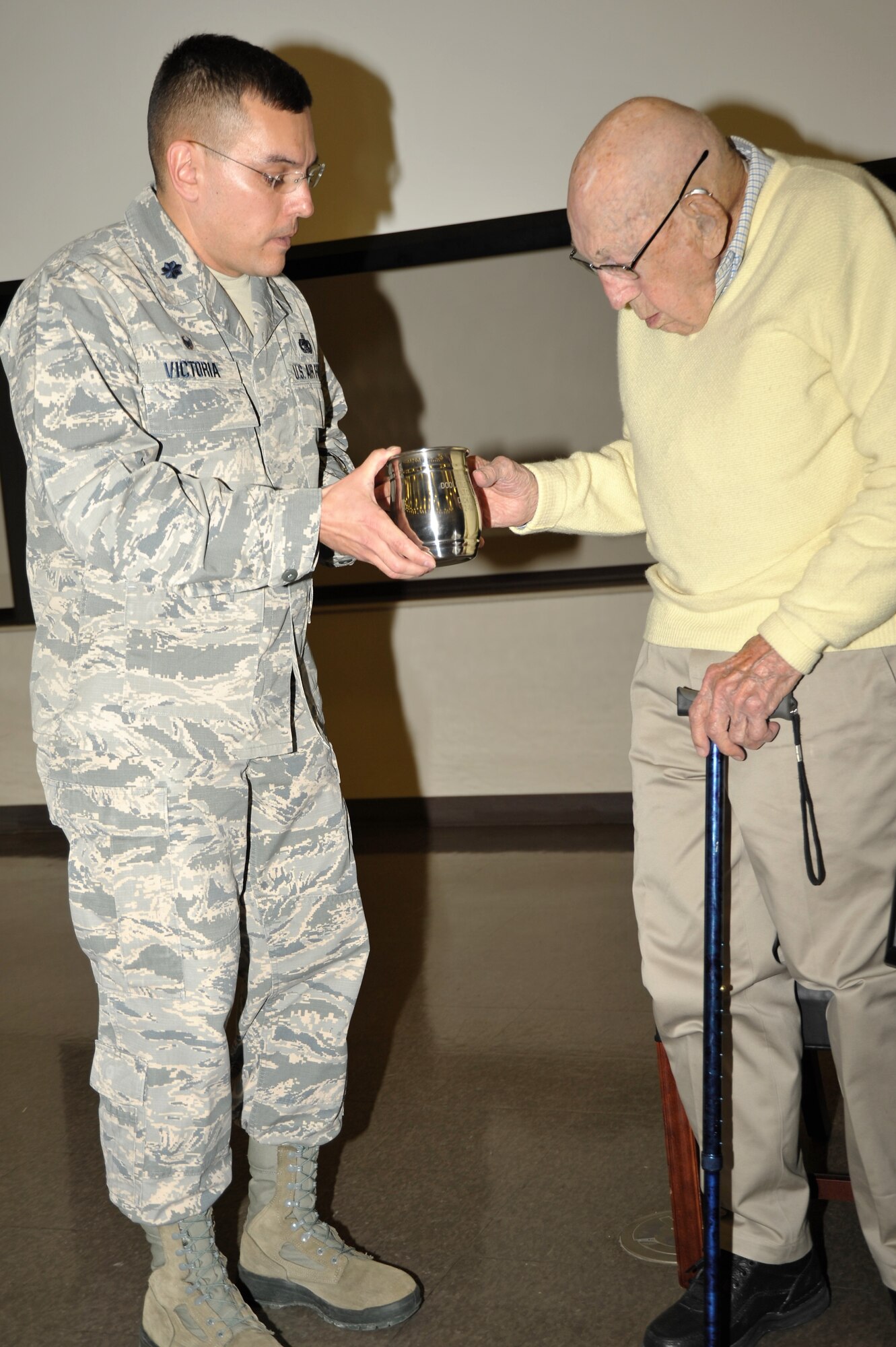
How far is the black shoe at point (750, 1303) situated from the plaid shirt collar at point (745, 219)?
1360mm

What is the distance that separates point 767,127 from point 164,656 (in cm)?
290

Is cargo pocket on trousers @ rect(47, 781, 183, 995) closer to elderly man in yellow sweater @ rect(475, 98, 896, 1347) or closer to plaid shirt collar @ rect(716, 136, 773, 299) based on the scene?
elderly man in yellow sweater @ rect(475, 98, 896, 1347)

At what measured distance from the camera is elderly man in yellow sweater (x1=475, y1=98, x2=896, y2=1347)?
1.46 meters

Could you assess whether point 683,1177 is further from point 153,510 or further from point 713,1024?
point 153,510

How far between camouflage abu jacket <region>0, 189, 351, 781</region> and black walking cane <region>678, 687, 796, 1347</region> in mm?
617

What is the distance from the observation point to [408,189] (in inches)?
157

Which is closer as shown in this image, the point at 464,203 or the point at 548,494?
the point at 548,494

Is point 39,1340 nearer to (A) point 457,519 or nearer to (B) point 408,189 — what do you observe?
(A) point 457,519

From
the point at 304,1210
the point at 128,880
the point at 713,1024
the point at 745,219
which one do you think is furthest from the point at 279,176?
the point at 304,1210

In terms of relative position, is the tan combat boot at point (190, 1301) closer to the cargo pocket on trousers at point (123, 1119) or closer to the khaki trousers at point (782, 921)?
the cargo pocket on trousers at point (123, 1119)

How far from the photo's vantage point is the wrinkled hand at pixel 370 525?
151cm

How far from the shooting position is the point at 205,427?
5.37 ft

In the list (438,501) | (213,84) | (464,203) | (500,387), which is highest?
(213,84)

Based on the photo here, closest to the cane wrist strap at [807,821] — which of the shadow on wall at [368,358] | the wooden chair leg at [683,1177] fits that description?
the wooden chair leg at [683,1177]
